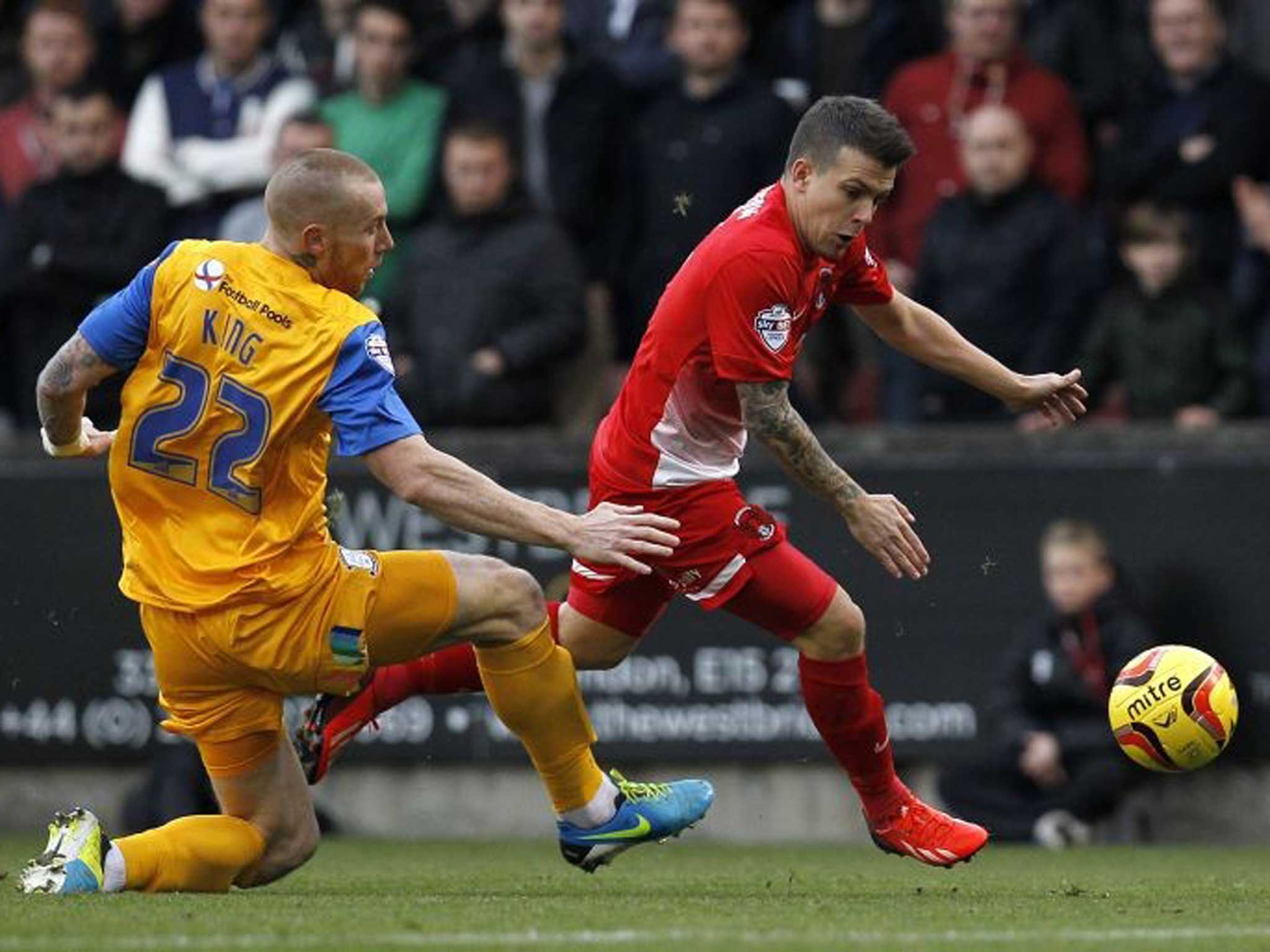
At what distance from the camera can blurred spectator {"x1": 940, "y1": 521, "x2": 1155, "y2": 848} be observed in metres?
12.6

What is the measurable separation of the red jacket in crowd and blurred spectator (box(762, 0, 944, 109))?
0.94 ft

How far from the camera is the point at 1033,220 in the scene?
1305 centimetres

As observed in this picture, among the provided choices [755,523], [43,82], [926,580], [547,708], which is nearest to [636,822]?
[547,708]

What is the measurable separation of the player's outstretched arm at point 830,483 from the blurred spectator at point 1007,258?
439cm

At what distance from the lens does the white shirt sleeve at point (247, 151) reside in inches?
558

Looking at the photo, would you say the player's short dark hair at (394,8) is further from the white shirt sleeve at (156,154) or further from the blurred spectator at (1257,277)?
the blurred spectator at (1257,277)

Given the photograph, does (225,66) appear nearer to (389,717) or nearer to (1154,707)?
(389,717)

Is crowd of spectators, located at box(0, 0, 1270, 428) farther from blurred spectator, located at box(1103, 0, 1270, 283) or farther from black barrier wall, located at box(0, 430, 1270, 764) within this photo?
black barrier wall, located at box(0, 430, 1270, 764)

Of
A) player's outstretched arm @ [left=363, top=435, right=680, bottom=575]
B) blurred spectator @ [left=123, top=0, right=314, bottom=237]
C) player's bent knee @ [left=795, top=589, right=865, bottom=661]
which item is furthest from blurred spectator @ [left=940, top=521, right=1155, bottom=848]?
player's outstretched arm @ [left=363, top=435, right=680, bottom=575]

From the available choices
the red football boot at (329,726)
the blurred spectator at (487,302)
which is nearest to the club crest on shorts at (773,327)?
the red football boot at (329,726)

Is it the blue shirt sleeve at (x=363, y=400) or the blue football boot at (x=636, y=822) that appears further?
the blue football boot at (x=636, y=822)

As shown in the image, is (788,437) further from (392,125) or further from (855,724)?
(392,125)

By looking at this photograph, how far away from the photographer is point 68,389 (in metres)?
8.16

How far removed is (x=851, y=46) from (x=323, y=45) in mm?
3038
